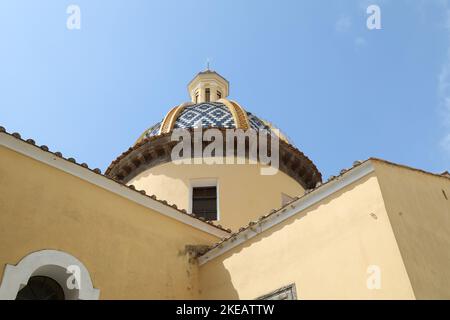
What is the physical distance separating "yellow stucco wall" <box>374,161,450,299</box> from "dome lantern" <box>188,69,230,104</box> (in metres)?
11.5

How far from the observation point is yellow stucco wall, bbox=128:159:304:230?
13.5 meters

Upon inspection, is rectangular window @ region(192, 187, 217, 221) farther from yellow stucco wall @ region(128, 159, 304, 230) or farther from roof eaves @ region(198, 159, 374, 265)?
roof eaves @ region(198, 159, 374, 265)

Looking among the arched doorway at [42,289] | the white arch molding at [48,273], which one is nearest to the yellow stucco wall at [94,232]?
the white arch molding at [48,273]

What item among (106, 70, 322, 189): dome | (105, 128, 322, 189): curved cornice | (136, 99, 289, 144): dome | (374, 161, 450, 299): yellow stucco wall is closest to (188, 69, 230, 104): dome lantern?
(106, 70, 322, 189): dome

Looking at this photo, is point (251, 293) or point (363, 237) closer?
point (363, 237)

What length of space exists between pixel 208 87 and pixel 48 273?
12338 mm

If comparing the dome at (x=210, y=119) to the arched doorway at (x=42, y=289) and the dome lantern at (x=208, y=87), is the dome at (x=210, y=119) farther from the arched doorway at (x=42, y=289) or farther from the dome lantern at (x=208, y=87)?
the arched doorway at (x=42, y=289)

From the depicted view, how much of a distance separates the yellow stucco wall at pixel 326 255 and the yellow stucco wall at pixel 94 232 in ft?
2.90

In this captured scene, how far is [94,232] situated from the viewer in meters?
9.13

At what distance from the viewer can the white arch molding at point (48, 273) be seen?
309 inches
